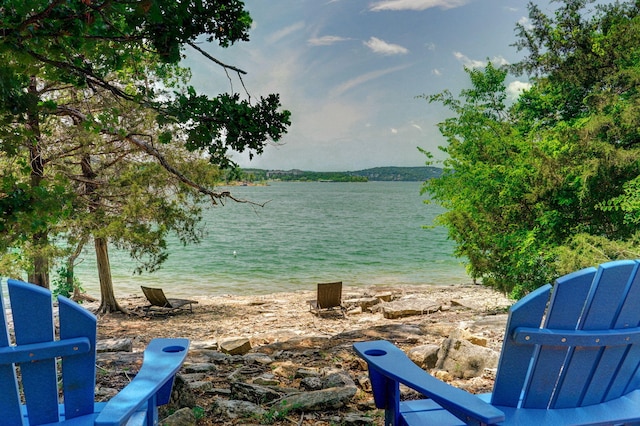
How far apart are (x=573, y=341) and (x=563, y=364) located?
122 millimetres

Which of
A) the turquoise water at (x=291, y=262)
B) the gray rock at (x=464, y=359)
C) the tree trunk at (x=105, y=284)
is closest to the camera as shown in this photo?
the gray rock at (x=464, y=359)

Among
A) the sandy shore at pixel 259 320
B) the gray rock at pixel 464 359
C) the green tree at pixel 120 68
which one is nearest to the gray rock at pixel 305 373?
the gray rock at pixel 464 359

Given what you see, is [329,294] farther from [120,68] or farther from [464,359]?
[120,68]

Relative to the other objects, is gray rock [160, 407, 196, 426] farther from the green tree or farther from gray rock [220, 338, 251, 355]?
gray rock [220, 338, 251, 355]

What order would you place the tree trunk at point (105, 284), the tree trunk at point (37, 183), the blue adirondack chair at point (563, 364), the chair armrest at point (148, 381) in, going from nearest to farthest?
the chair armrest at point (148, 381)
the blue adirondack chair at point (563, 364)
the tree trunk at point (37, 183)
the tree trunk at point (105, 284)

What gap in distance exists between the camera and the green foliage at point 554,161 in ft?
21.8

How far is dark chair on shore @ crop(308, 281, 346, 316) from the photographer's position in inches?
387

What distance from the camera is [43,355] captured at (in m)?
1.42

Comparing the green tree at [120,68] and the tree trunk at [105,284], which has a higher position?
the green tree at [120,68]

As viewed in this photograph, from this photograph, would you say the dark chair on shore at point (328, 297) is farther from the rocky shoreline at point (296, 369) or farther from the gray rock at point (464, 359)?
the gray rock at point (464, 359)

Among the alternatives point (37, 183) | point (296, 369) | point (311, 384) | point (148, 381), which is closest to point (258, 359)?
point (296, 369)

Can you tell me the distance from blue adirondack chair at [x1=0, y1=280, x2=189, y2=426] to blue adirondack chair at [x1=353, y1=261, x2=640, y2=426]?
934 mm

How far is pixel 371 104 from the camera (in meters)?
84.8

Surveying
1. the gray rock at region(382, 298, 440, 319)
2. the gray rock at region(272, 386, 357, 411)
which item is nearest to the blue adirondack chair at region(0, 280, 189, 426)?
the gray rock at region(272, 386, 357, 411)
